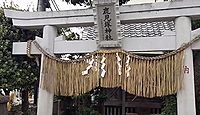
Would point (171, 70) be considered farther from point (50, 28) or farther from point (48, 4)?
point (48, 4)

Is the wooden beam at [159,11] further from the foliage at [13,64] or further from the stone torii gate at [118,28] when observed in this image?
the foliage at [13,64]

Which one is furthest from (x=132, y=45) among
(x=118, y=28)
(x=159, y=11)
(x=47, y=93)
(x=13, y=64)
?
(x=13, y=64)

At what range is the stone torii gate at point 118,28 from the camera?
548cm

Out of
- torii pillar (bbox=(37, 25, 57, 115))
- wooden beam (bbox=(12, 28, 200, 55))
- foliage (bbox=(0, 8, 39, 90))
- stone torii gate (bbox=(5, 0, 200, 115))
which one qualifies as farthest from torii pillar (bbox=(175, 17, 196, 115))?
foliage (bbox=(0, 8, 39, 90))

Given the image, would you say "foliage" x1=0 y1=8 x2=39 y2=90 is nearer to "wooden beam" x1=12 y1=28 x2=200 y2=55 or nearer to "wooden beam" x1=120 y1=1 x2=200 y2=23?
"wooden beam" x1=12 y1=28 x2=200 y2=55

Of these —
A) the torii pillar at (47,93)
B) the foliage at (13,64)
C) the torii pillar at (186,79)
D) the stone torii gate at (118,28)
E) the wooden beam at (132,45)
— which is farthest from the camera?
the foliage at (13,64)

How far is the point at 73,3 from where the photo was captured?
10.9 meters

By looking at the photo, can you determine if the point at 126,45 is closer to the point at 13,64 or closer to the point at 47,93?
the point at 47,93

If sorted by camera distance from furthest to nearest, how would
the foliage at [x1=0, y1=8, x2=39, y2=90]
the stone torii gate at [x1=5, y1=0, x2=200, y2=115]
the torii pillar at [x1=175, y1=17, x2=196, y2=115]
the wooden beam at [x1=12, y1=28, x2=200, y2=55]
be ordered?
the foliage at [x1=0, y1=8, x2=39, y2=90] < the wooden beam at [x1=12, y1=28, x2=200, y2=55] < the stone torii gate at [x1=5, y1=0, x2=200, y2=115] < the torii pillar at [x1=175, y1=17, x2=196, y2=115]

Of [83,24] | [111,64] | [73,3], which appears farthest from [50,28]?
[73,3]

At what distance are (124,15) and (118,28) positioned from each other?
1.08 ft

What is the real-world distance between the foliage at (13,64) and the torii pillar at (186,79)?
429 centimetres

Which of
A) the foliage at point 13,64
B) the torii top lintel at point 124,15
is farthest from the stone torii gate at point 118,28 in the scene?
the foliage at point 13,64

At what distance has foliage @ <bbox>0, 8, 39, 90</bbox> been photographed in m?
7.27
